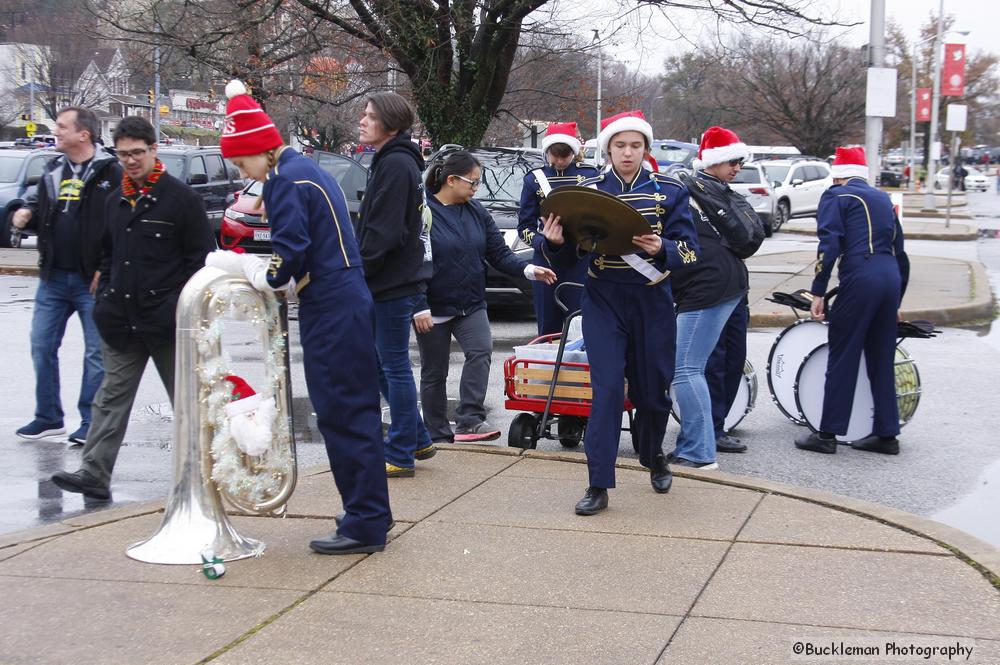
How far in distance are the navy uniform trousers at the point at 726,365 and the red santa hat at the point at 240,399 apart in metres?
3.31

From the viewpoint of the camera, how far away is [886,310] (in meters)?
7.29

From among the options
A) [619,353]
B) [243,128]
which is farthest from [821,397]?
[243,128]

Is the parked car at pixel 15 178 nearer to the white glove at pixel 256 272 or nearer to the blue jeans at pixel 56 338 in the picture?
the blue jeans at pixel 56 338

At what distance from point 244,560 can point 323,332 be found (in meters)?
1.07

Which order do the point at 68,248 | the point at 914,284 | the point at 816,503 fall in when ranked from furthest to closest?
the point at 914,284 → the point at 68,248 → the point at 816,503

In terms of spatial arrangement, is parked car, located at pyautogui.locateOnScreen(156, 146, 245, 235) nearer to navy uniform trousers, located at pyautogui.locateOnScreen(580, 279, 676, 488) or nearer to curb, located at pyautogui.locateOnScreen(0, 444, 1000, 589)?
curb, located at pyautogui.locateOnScreen(0, 444, 1000, 589)

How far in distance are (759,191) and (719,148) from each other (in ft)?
71.1

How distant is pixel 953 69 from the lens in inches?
1252

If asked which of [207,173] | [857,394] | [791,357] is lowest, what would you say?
[857,394]

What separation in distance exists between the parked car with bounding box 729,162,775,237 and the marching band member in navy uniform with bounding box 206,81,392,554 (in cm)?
2352

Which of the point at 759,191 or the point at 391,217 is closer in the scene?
the point at 391,217

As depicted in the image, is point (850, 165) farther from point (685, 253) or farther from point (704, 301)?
point (685, 253)

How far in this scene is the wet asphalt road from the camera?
21.1 ft

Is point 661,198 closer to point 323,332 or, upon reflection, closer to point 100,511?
point 323,332
